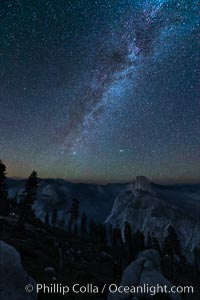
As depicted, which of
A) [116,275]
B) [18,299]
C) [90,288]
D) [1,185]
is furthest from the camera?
[1,185]

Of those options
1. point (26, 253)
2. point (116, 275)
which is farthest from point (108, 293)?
point (116, 275)

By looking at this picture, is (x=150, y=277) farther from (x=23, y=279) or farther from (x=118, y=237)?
(x=118, y=237)

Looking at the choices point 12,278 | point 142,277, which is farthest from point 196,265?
point 12,278

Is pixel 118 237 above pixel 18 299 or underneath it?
underneath

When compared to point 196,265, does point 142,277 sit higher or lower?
higher

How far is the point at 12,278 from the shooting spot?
11.4 meters

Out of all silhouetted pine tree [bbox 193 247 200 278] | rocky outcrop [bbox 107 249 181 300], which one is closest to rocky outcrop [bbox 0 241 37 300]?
rocky outcrop [bbox 107 249 181 300]

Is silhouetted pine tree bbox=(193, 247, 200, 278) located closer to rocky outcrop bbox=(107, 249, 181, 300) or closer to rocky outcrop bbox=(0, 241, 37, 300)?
rocky outcrop bbox=(107, 249, 181, 300)

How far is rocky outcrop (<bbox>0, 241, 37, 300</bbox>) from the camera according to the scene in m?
10.9

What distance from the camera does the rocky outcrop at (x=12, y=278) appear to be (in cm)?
1088

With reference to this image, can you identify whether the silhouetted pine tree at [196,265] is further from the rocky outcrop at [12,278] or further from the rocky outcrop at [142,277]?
the rocky outcrop at [12,278]

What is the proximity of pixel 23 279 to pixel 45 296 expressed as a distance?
11.9 feet

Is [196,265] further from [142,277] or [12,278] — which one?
[12,278]

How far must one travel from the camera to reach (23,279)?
38.9ft
